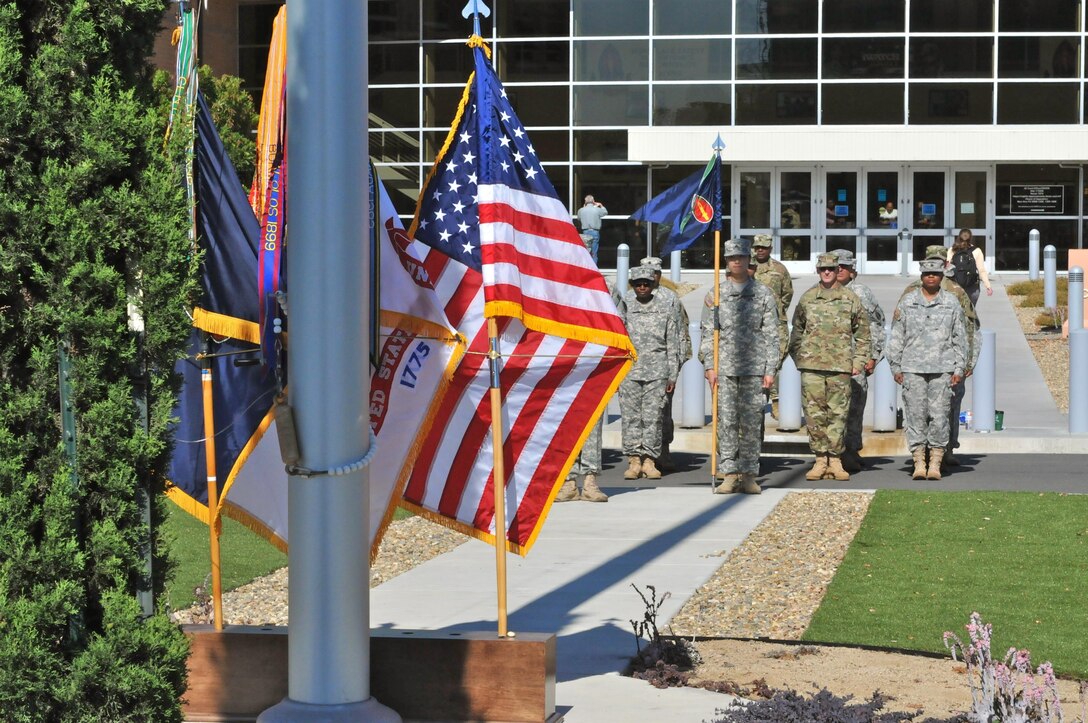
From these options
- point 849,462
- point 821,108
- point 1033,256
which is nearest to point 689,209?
point 849,462

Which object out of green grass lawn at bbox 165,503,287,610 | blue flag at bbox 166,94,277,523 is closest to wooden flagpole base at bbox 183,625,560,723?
blue flag at bbox 166,94,277,523

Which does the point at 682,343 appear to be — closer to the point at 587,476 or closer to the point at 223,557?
the point at 587,476

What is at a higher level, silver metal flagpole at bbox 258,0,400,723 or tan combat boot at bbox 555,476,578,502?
silver metal flagpole at bbox 258,0,400,723

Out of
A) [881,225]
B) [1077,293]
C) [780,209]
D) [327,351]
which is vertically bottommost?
[1077,293]

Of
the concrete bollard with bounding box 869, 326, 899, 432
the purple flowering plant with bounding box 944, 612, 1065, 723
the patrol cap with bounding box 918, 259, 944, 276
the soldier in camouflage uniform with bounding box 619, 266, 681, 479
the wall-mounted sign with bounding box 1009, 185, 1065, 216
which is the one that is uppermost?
the wall-mounted sign with bounding box 1009, 185, 1065, 216

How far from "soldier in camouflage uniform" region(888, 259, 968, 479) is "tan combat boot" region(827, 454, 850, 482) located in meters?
0.67

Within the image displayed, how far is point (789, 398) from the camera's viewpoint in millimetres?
17672

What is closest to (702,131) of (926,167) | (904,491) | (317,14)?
(926,167)

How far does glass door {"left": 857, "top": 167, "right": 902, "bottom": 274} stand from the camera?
124 feet

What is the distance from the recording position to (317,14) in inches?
A: 192

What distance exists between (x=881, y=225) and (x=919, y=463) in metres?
23.7

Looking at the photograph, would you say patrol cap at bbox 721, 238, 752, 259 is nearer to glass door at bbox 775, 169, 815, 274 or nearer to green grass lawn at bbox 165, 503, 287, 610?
green grass lawn at bbox 165, 503, 287, 610

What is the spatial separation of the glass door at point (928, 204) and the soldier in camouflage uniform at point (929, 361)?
2332cm

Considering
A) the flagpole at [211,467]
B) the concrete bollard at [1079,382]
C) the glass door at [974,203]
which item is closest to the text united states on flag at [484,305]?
the flagpole at [211,467]
